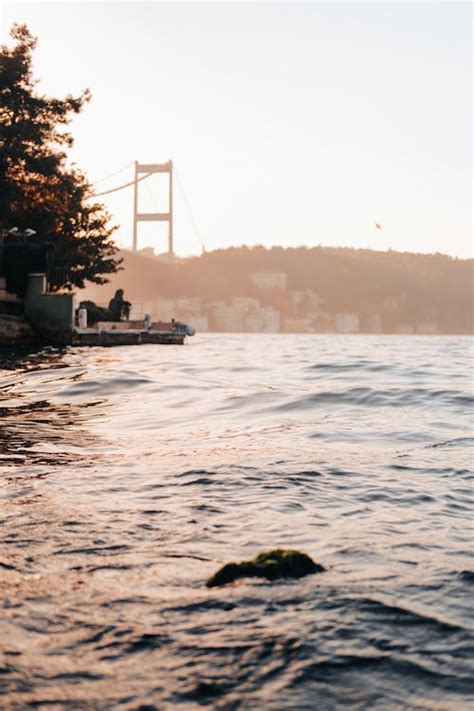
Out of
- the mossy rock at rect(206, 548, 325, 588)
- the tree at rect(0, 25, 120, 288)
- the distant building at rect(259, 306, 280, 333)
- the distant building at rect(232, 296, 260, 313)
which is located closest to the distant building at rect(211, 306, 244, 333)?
the distant building at rect(232, 296, 260, 313)

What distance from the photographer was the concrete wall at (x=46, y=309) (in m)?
34.8

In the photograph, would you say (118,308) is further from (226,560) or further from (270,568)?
(270,568)

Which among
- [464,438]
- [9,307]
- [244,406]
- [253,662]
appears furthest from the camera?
[9,307]

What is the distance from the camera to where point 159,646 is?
2.92 m

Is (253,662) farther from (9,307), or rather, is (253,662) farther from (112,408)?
(9,307)

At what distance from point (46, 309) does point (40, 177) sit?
9.44 meters

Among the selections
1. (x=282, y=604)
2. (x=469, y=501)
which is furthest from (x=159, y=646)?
(x=469, y=501)

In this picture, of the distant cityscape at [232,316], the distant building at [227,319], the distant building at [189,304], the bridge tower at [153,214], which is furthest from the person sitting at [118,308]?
the distant building at [227,319]

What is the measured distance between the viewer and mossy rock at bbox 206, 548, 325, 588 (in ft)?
11.9

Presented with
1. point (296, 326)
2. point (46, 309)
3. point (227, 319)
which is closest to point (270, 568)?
point (46, 309)

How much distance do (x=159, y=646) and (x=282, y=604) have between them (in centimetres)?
68

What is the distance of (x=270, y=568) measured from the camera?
3.69m

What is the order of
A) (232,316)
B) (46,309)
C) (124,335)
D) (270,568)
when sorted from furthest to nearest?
(232,316), (124,335), (46,309), (270,568)

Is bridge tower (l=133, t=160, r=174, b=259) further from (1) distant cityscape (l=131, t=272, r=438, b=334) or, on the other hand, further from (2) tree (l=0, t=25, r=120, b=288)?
(2) tree (l=0, t=25, r=120, b=288)
